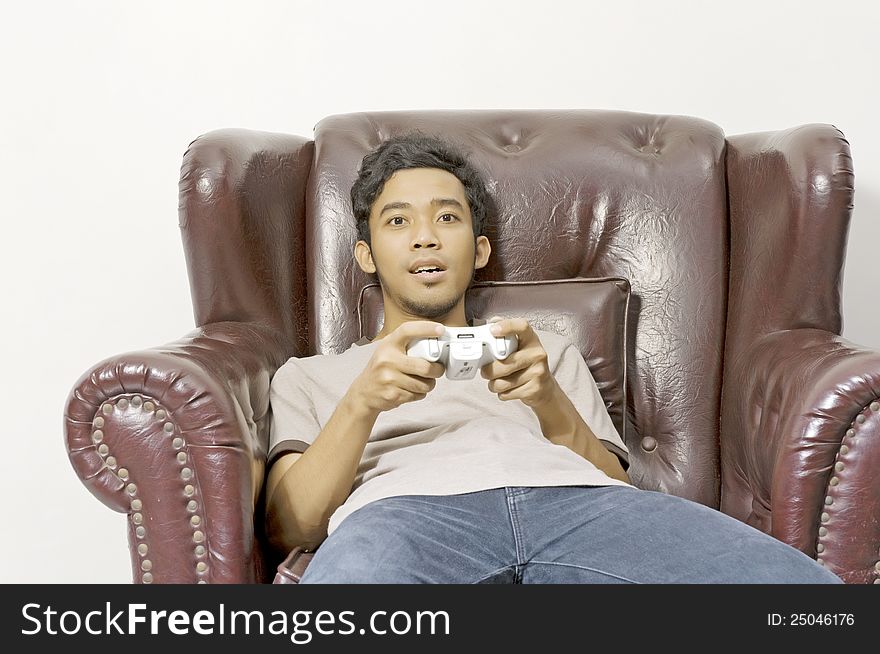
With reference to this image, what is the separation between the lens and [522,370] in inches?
60.4

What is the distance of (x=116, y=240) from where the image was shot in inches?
98.8

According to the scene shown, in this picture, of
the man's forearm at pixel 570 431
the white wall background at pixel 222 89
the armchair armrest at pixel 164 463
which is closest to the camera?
the armchair armrest at pixel 164 463

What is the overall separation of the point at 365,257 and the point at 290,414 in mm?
445

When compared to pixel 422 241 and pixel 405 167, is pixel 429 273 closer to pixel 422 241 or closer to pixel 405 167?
pixel 422 241

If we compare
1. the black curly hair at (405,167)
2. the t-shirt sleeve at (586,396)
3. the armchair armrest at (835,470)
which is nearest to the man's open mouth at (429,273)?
the black curly hair at (405,167)

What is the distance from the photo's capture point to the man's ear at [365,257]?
80.4 inches

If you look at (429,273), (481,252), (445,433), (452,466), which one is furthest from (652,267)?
(452,466)

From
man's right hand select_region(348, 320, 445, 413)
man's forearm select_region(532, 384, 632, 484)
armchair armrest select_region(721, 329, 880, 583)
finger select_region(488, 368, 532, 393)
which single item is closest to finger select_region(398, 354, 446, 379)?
man's right hand select_region(348, 320, 445, 413)

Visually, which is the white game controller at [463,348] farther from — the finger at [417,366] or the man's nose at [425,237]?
the man's nose at [425,237]

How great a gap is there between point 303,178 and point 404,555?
3.56 ft

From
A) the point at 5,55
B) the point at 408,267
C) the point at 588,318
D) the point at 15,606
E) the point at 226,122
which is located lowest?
the point at 15,606

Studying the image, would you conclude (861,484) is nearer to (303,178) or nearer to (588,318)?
(588,318)

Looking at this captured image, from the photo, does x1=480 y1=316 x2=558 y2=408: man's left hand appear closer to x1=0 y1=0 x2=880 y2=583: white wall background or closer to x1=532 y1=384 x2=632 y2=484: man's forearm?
x1=532 y1=384 x2=632 y2=484: man's forearm

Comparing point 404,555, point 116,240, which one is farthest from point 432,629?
point 116,240
